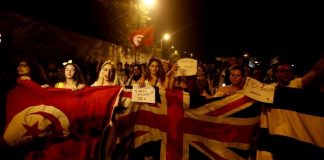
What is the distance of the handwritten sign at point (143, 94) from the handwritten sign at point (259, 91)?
1.28 metres

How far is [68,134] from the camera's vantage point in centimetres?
466

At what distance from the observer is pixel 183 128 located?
4.21 metres

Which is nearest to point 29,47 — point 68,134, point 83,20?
point 83,20

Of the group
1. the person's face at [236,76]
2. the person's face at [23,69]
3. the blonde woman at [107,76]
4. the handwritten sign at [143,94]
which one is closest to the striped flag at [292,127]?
the person's face at [236,76]

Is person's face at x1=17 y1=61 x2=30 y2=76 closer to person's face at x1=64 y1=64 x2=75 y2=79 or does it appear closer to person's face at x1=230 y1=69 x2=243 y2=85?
person's face at x1=64 y1=64 x2=75 y2=79

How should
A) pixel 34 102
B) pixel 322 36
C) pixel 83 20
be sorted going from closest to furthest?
pixel 34 102, pixel 322 36, pixel 83 20

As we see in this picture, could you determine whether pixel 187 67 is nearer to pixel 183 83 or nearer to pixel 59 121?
pixel 183 83

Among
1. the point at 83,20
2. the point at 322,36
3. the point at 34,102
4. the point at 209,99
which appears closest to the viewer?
the point at 209,99

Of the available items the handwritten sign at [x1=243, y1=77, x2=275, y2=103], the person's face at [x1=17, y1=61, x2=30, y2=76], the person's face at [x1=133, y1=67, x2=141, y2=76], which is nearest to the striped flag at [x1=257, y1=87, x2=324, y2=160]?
the handwritten sign at [x1=243, y1=77, x2=275, y2=103]

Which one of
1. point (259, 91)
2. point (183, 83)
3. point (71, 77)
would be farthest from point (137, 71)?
point (259, 91)

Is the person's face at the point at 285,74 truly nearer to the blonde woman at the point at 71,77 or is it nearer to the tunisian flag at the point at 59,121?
the tunisian flag at the point at 59,121

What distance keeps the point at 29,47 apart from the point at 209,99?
7.24 metres

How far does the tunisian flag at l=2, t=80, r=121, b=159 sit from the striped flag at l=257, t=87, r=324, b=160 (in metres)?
2.15

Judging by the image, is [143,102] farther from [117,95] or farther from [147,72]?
[147,72]
